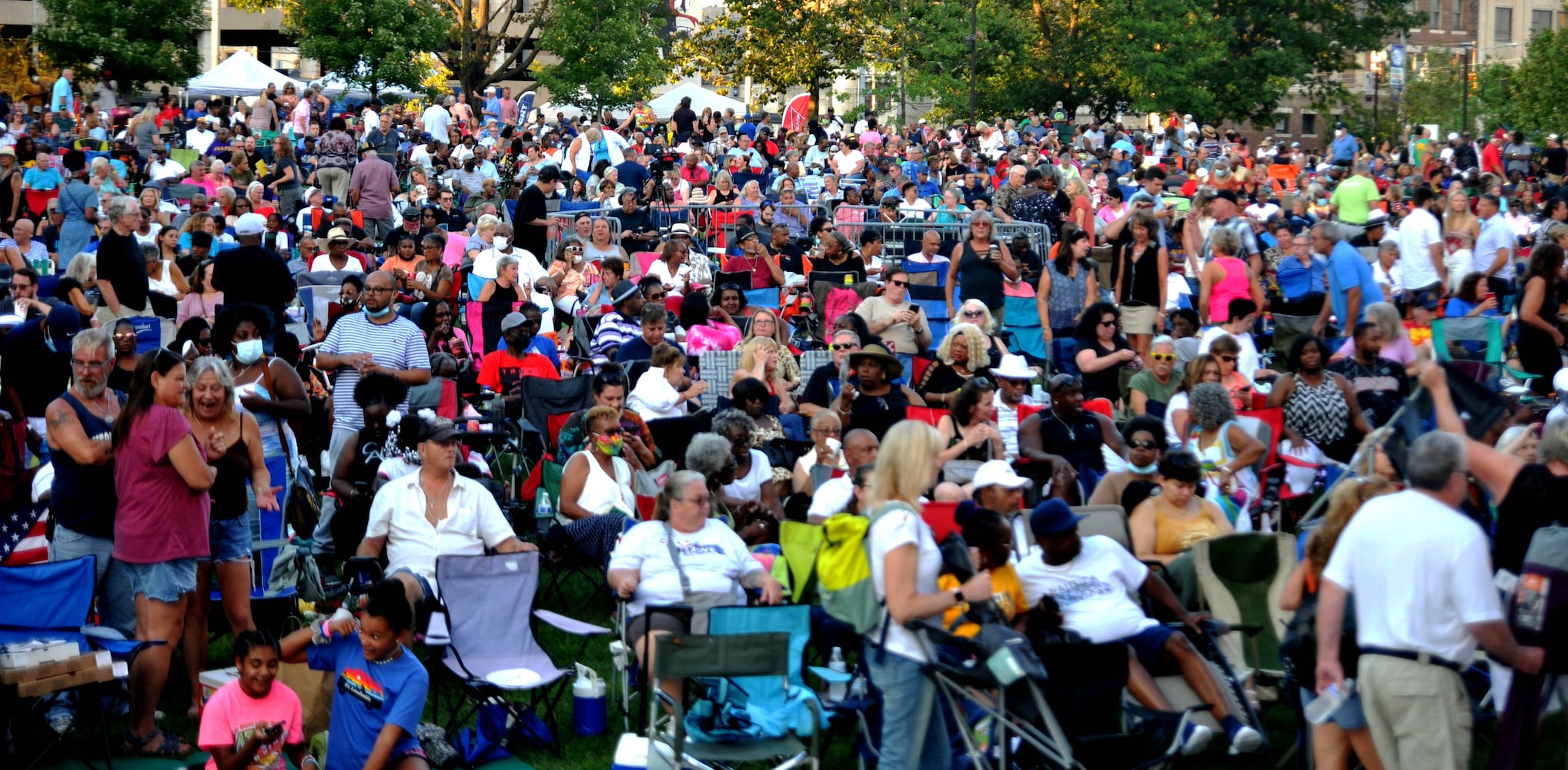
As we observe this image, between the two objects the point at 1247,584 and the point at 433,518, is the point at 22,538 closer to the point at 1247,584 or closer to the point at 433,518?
the point at 433,518

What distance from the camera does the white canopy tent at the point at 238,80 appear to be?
34.3 metres

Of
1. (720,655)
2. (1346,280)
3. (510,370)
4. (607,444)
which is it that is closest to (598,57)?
(1346,280)

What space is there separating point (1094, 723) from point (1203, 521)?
2013 mm

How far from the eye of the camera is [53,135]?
917 inches

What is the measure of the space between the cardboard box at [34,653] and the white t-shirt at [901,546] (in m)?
3.17

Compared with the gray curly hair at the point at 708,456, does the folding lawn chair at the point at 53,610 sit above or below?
below

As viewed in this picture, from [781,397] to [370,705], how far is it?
485 cm

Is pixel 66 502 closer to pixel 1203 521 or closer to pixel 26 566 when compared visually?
pixel 26 566

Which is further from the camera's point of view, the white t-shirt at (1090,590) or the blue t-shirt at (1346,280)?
the blue t-shirt at (1346,280)

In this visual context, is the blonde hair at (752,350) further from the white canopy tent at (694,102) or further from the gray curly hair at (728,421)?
the white canopy tent at (694,102)

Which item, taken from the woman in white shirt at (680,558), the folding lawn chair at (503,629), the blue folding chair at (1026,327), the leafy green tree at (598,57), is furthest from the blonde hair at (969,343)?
the leafy green tree at (598,57)

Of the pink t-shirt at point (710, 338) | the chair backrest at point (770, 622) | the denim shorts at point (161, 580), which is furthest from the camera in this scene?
the pink t-shirt at point (710, 338)

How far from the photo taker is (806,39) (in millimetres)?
42906

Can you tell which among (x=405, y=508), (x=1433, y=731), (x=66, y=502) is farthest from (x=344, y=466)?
(x=1433, y=731)
